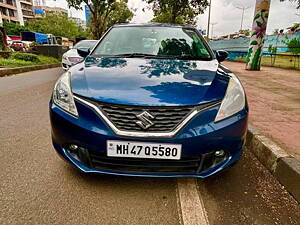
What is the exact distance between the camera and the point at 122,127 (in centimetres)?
151

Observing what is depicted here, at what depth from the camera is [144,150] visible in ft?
4.95

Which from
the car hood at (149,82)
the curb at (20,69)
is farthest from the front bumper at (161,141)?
the curb at (20,69)

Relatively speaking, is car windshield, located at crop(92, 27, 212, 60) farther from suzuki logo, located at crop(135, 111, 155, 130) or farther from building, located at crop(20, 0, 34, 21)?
building, located at crop(20, 0, 34, 21)

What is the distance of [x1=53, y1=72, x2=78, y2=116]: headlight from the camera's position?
5.35ft

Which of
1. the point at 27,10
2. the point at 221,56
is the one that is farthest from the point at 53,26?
the point at 221,56

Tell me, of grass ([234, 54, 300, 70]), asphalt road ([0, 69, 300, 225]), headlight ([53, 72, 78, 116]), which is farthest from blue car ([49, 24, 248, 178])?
grass ([234, 54, 300, 70])

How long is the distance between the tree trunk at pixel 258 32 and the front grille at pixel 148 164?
387 inches

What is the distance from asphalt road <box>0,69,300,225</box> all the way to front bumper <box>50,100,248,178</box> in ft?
0.76

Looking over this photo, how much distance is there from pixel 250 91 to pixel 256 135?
3.08 metres

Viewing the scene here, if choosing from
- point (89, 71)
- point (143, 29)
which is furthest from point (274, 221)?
point (143, 29)

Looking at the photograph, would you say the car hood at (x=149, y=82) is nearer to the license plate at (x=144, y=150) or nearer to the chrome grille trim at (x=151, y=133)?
the chrome grille trim at (x=151, y=133)

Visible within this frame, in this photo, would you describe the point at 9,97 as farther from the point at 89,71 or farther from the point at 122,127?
the point at 122,127

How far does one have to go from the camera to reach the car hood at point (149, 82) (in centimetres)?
157

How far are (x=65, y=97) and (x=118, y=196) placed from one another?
836mm
